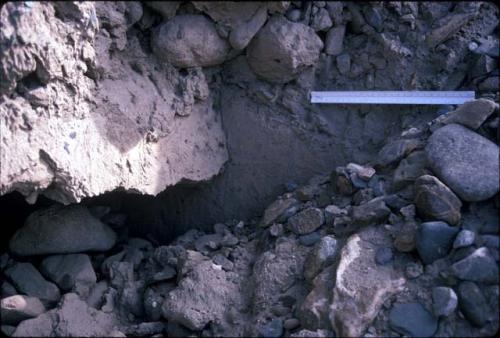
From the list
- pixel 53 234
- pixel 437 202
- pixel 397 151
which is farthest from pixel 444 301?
pixel 53 234

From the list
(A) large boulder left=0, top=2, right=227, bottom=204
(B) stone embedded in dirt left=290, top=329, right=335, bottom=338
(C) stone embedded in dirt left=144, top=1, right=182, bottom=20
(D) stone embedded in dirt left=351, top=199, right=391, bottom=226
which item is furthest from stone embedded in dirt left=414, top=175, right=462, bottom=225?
(C) stone embedded in dirt left=144, top=1, right=182, bottom=20

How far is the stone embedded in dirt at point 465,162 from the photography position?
1.88m

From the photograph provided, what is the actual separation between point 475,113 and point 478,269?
0.62 meters

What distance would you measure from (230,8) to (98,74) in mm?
619

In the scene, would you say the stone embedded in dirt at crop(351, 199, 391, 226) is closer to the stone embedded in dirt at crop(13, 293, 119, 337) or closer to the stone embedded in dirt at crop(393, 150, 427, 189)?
the stone embedded in dirt at crop(393, 150, 427, 189)

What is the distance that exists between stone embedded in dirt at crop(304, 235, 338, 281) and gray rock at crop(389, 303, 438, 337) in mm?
314

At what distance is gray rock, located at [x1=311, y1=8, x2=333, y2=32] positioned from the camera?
2.43 meters

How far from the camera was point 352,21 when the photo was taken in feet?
8.24

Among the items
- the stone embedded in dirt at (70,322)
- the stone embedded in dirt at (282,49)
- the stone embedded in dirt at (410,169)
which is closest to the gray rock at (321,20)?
the stone embedded in dirt at (282,49)

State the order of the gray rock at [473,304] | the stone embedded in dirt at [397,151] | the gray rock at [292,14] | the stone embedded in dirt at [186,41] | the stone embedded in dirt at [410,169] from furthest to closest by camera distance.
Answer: the gray rock at [292,14] → the stone embedded in dirt at [186,41] → the stone embedded in dirt at [397,151] → the stone embedded in dirt at [410,169] → the gray rock at [473,304]

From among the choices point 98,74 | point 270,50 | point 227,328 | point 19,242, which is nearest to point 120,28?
point 98,74

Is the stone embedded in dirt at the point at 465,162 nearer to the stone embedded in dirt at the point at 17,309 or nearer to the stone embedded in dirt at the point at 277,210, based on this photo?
the stone embedded in dirt at the point at 277,210

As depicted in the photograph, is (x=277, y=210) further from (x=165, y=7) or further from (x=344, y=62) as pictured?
(x=165, y=7)

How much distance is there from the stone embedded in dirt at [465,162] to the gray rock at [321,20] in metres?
0.74
